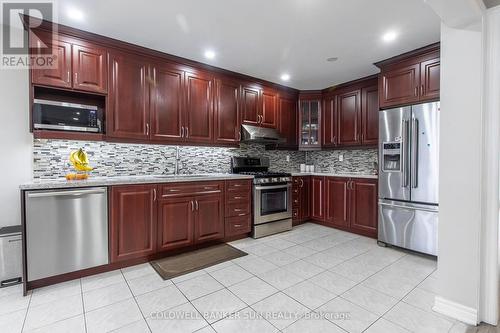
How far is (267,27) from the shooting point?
8.53 ft

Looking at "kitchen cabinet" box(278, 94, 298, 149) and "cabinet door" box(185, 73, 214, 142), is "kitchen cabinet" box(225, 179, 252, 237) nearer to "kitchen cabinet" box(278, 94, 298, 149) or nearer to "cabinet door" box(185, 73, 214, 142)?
"cabinet door" box(185, 73, 214, 142)

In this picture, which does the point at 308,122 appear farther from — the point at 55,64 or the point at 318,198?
the point at 55,64

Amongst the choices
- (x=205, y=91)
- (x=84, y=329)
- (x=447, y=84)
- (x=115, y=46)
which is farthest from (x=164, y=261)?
(x=447, y=84)

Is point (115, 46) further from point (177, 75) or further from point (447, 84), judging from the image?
point (447, 84)

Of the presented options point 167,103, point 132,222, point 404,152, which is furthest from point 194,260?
point 404,152

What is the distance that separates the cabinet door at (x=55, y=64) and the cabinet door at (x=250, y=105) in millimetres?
2313

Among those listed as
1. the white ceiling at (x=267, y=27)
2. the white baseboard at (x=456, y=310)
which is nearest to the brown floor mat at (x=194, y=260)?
the white baseboard at (x=456, y=310)

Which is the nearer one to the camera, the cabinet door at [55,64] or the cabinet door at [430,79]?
the cabinet door at [55,64]

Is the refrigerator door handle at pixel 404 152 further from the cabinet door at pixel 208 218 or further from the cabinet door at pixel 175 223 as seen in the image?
the cabinet door at pixel 175 223

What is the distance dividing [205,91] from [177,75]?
17.6 inches

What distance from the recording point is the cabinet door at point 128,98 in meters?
2.86

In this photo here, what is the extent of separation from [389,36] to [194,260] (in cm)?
346

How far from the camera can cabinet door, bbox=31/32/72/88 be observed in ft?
8.12

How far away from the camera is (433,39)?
280 centimetres
